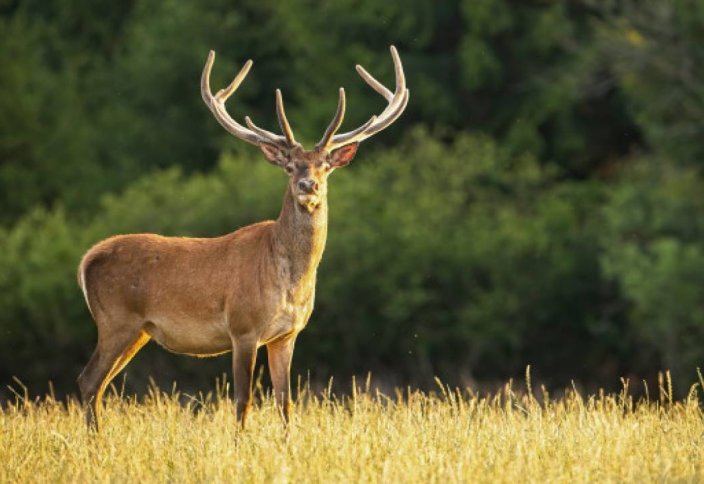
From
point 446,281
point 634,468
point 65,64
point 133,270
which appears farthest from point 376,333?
point 634,468

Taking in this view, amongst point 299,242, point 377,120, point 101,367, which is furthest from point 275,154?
point 101,367

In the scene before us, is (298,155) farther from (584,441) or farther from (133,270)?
(584,441)

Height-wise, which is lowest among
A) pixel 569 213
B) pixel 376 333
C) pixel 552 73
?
pixel 376 333

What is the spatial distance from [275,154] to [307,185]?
1.50ft

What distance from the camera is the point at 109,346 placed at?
10.5 meters

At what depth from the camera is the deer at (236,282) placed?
9984 millimetres

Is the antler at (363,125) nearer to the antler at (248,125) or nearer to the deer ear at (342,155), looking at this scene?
the deer ear at (342,155)

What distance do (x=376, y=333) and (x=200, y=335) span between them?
20317 millimetres

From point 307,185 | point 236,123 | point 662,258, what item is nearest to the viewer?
point 307,185

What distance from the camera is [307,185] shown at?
977 cm

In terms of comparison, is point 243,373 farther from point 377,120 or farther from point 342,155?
point 377,120

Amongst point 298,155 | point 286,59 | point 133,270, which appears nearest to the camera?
point 298,155

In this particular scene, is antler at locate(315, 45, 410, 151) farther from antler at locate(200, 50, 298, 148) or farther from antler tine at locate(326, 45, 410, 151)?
antler at locate(200, 50, 298, 148)

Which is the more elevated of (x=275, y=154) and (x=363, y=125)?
(x=363, y=125)
